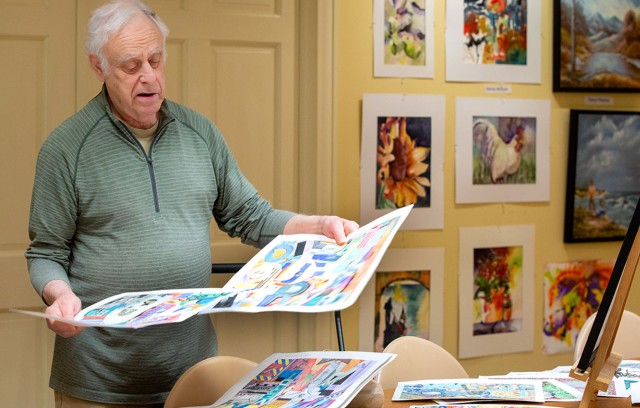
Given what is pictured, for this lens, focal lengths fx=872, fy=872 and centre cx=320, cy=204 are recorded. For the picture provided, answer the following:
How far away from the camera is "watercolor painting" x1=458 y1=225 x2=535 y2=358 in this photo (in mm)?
4281

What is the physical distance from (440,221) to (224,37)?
1.34m

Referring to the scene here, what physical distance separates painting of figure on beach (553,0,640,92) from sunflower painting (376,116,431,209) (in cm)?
82

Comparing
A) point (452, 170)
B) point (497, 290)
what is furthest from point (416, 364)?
point (497, 290)

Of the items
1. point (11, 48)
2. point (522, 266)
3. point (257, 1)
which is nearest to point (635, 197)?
point (522, 266)

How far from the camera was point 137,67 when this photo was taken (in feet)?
7.04

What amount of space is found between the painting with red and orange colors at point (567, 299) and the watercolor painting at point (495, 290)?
110mm

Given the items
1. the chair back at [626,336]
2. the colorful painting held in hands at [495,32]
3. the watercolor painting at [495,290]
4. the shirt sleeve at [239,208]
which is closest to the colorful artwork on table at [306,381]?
the shirt sleeve at [239,208]

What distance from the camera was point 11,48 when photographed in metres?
3.45

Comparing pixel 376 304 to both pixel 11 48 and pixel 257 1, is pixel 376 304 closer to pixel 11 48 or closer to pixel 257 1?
pixel 257 1

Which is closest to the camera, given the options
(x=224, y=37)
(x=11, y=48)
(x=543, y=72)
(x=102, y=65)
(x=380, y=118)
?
(x=102, y=65)

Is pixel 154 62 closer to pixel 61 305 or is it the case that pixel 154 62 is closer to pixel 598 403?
pixel 61 305

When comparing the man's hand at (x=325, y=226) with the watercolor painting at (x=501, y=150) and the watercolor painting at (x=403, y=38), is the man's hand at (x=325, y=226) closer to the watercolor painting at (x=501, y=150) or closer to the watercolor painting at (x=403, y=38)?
the watercolor painting at (x=403, y=38)

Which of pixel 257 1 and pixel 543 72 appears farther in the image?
pixel 543 72

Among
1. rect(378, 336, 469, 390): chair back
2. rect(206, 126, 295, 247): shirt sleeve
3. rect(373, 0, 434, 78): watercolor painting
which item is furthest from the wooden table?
rect(373, 0, 434, 78): watercolor painting
